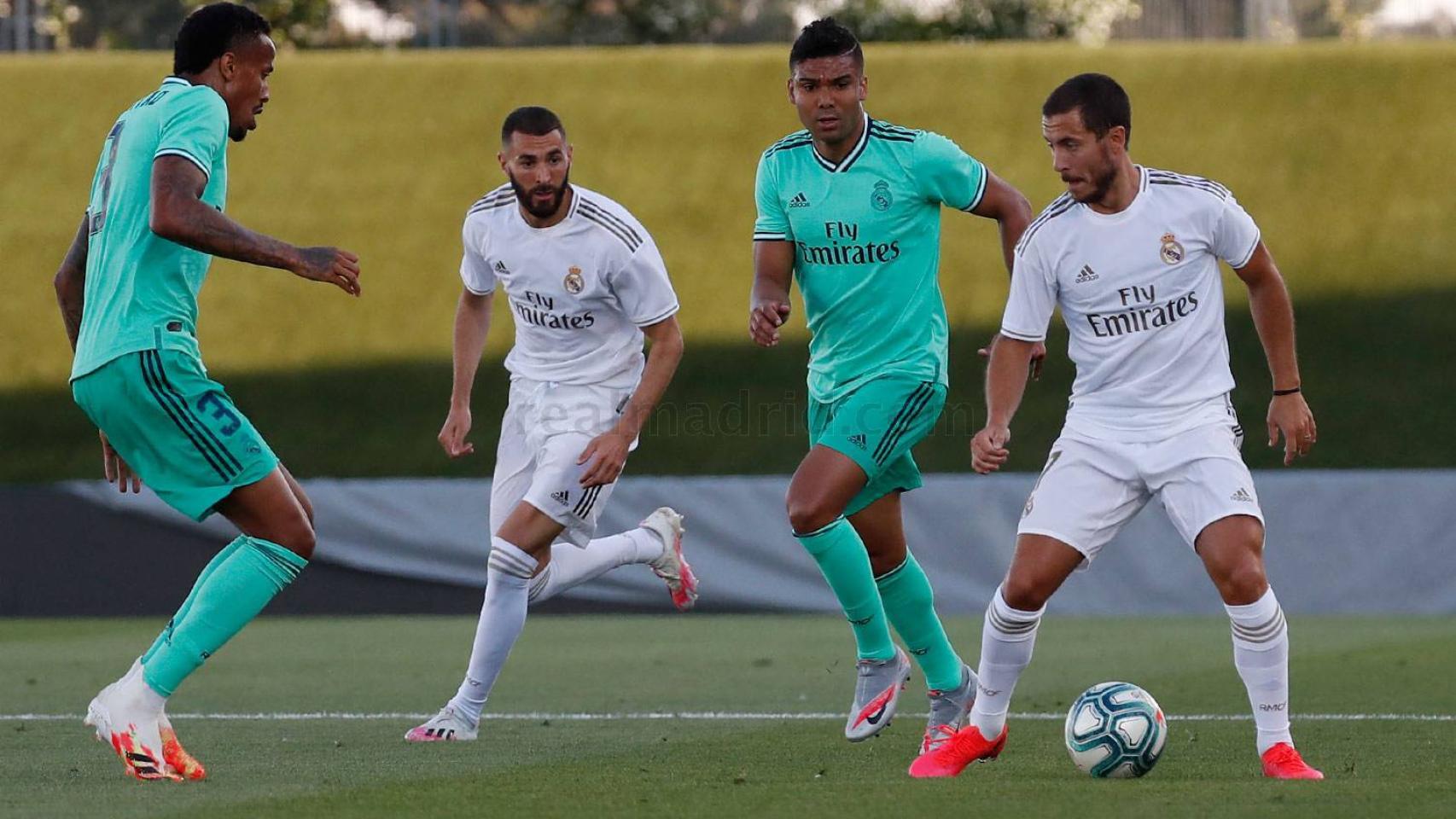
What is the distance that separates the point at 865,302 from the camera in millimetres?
6281

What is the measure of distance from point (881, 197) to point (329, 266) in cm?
197

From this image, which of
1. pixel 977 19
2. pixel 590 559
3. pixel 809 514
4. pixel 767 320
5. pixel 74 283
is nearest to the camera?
pixel 74 283

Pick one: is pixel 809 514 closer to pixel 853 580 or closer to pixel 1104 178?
pixel 853 580

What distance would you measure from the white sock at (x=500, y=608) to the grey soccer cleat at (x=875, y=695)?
3.98 feet

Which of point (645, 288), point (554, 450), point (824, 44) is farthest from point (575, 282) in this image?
point (824, 44)

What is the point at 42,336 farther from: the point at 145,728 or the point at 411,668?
the point at 145,728

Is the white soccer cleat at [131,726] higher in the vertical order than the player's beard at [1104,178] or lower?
lower

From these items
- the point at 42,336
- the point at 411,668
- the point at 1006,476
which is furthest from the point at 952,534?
the point at 42,336

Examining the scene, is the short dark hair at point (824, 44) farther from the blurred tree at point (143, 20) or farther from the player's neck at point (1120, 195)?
the blurred tree at point (143, 20)

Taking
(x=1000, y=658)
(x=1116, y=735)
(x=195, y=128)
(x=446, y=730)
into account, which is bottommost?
(x=446, y=730)

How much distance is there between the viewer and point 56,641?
453 inches

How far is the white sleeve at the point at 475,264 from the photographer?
7.10 meters

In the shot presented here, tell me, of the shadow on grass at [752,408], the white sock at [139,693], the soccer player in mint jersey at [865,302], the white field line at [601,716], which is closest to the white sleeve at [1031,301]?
the soccer player in mint jersey at [865,302]

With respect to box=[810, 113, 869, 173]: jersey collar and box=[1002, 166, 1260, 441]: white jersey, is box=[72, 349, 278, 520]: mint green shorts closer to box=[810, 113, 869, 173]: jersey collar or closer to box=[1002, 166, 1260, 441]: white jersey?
box=[810, 113, 869, 173]: jersey collar
